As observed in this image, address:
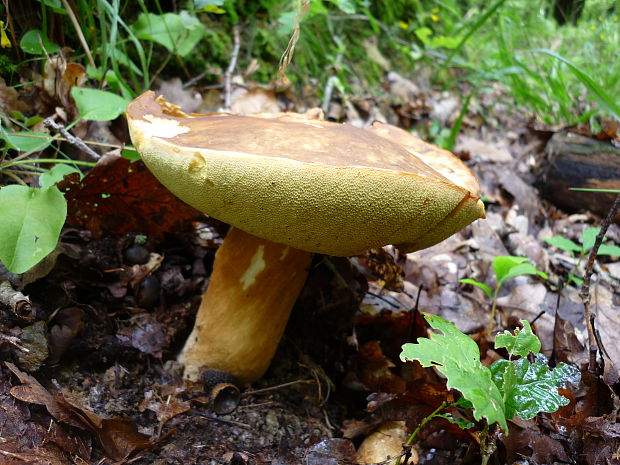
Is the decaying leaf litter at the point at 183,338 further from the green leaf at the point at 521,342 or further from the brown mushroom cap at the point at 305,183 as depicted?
the brown mushroom cap at the point at 305,183

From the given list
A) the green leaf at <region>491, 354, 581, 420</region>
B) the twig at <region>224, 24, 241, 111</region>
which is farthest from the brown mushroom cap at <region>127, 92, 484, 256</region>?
the twig at <region>224, 24, 241, 111</region>

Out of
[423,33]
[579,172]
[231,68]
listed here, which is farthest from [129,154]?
[423,33]

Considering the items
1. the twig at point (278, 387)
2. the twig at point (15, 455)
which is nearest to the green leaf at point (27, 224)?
the twig at point (15, 455)

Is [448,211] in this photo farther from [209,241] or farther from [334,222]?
[209,241]

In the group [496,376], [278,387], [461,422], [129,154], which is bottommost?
[278,387]

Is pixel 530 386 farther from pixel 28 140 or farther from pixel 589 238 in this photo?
pixel 28 140

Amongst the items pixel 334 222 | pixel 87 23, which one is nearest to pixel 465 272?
pixel 334 222
